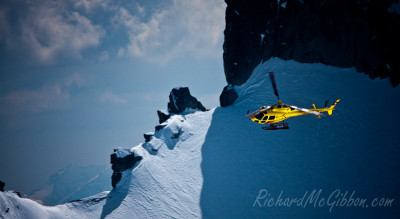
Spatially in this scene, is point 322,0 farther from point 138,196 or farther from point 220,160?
point 138,196

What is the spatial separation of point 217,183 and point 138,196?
13.0 meters

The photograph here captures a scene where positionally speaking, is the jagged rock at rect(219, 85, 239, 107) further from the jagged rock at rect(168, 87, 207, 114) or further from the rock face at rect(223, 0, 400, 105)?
the jagged rock at rect(168, 87, 207, 114)

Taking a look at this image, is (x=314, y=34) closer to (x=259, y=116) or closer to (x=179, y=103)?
(x=259, y=116)

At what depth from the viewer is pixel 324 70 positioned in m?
42.1

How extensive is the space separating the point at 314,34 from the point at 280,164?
26.6 m

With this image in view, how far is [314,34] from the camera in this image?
143ft

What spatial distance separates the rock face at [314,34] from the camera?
36.5m

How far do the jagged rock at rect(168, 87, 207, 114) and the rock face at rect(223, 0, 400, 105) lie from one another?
11.5 m

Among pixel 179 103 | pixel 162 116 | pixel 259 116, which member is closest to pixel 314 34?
pixel 259 116

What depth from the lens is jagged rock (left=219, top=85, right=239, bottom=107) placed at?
52.8 metres

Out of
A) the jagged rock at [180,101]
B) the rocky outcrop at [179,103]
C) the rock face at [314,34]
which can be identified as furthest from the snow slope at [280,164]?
the jagged rock at [180,101]

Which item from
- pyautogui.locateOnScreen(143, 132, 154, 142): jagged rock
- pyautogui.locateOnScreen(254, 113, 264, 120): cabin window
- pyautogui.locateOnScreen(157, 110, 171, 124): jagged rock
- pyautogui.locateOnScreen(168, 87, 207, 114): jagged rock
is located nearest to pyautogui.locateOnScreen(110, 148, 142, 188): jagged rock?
pyautogui.locateOnScreen(143, 132, 154, 142): jagged rock

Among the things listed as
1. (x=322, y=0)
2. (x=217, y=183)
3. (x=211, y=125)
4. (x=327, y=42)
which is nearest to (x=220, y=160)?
(x=217, y=183)

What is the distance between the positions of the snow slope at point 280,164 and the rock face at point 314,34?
8.40 ft
